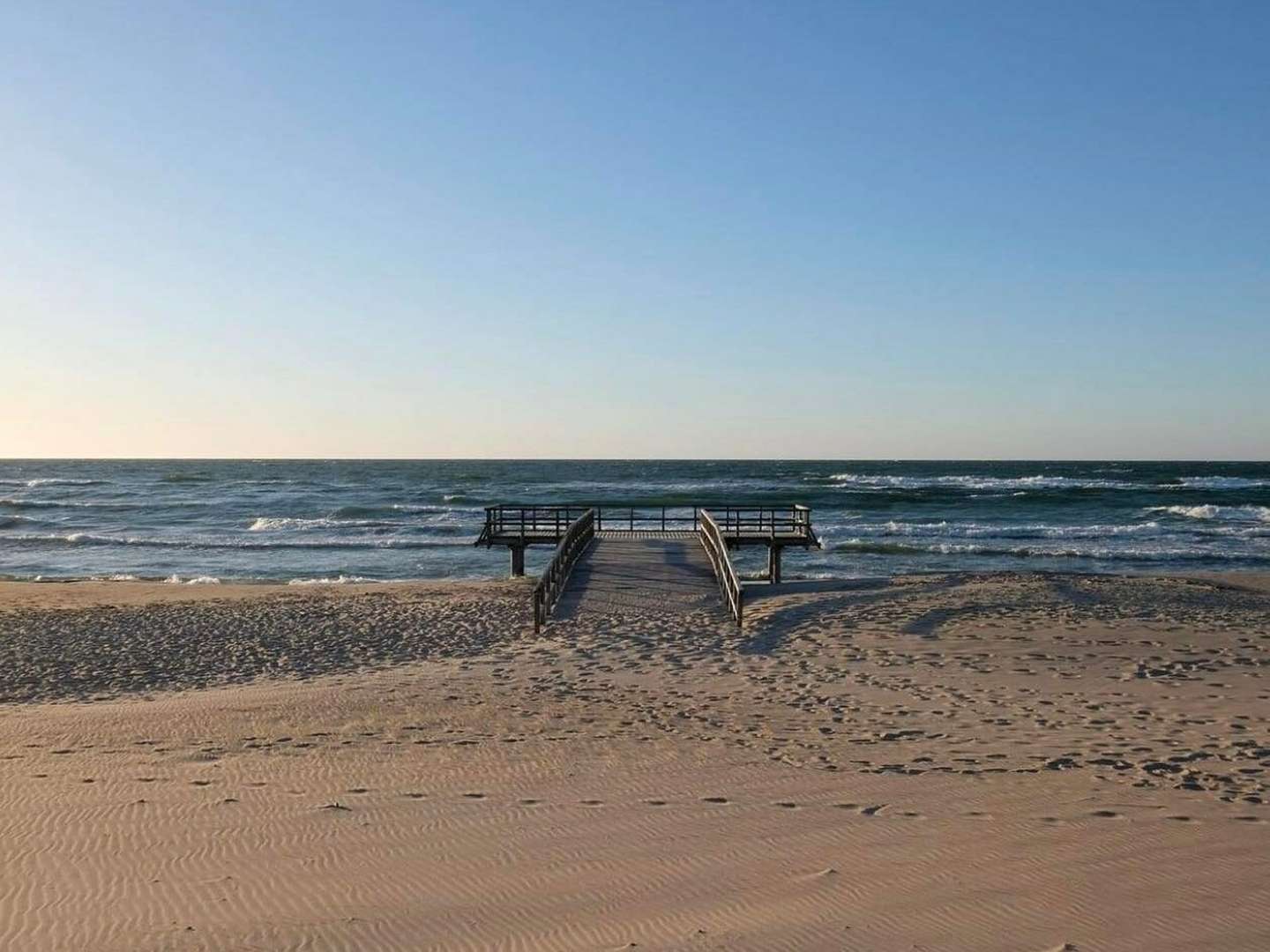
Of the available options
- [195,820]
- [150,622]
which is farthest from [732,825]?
[150,622]

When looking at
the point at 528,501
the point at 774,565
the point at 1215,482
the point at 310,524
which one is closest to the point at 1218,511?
the point at 1215,482

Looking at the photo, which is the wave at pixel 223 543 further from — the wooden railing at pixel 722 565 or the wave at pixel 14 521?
the wooden railing at pixel 722 565

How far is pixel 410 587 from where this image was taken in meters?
25.9

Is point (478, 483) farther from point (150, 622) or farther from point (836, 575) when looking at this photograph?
point (150, 622)

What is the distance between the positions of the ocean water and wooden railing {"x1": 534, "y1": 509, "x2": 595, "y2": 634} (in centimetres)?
703

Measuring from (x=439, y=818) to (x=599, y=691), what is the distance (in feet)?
18.1

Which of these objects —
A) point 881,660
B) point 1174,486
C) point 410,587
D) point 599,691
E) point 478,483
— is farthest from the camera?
point 478,483

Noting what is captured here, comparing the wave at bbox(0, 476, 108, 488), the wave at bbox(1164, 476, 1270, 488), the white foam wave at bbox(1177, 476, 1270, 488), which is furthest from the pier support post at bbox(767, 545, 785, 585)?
the wave at bbox(0, 476, 108, 488)

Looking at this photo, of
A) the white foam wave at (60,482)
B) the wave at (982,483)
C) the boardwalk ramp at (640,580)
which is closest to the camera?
the boardwalk ramp at (640,580)

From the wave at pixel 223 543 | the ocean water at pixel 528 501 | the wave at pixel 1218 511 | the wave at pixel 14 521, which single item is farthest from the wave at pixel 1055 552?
the wave at pixel 14 521

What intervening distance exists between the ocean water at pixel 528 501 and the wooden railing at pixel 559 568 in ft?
23.0

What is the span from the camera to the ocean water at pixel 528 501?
3484 cm

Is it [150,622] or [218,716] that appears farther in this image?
[150,622]

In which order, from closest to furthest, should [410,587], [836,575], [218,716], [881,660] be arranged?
[218,716]
[881,660]
[410,587]
[836,575]
